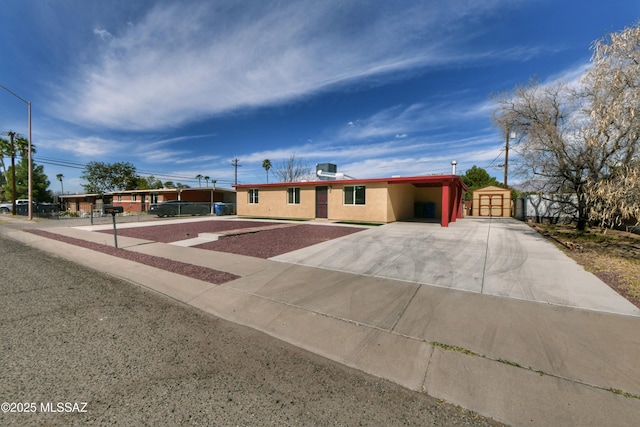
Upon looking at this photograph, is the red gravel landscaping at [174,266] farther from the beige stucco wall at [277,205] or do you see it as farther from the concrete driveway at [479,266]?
the beige stucco wall at [277,205]

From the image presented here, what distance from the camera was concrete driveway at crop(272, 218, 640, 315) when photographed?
4.37m

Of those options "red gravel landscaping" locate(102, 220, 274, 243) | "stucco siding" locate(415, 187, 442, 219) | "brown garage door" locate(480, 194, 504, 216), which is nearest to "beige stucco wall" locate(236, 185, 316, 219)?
"red gravel landscaping" locate(102, 220, 274, 243)

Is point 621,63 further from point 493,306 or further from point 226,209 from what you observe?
point 226,209

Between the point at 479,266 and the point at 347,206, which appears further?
the point at 347,206

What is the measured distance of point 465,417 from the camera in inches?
80.2

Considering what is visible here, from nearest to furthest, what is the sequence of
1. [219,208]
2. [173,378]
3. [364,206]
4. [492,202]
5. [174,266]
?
1. [173,378]
2. [174,266]
3. [364,206]
4. [492,202]
5. [219,208]

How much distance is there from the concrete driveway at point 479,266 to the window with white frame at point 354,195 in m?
7.66

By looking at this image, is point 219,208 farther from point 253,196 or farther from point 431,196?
point 431,196

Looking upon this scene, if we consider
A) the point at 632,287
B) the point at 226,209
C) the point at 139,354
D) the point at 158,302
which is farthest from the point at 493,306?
the point at 226,209

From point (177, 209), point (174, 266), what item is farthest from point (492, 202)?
point (177, 209)

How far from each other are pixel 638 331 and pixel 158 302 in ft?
21.7

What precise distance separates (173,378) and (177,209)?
25955 mm

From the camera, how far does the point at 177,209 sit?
2517 cm

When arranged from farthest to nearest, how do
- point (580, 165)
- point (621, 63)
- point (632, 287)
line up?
point (580, 165), point (621, 63), point (632, 287)
